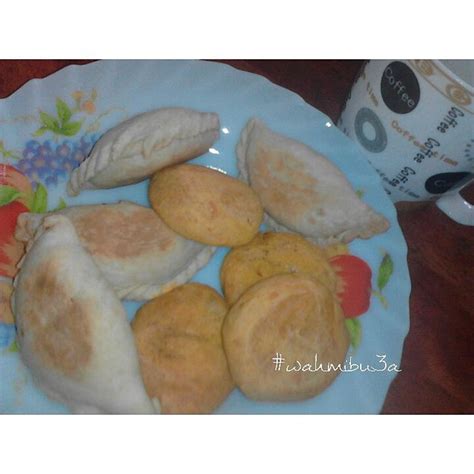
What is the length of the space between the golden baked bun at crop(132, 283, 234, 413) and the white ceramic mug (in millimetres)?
412

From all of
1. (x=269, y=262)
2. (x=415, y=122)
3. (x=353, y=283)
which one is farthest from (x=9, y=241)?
(x=415, y=122)

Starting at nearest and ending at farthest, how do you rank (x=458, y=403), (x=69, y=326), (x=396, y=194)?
(x=69, y=326)
(x=458, y=403)
(x=396, y=194)

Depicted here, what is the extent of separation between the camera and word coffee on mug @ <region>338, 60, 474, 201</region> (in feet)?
2.70

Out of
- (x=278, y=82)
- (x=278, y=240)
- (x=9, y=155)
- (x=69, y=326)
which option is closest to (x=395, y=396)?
(x=278, y=240)

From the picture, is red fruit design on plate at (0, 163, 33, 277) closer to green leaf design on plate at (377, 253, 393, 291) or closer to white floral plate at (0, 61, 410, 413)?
white floral plate at (0, 61, 410, 413)

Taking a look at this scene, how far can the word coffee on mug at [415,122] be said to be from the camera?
823 mm

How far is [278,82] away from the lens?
1.16 m

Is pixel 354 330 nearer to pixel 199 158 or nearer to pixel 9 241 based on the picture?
pixel 199 158

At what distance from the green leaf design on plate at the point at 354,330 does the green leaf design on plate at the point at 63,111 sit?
65 cm

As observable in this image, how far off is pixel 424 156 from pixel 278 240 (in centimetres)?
29

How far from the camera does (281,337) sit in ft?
2.78

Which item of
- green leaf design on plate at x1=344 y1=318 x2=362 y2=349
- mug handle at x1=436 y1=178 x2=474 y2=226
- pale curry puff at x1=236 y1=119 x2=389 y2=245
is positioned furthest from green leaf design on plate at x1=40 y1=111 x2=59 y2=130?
mug handle at x1=436 y1=178 x2=474 y2=226

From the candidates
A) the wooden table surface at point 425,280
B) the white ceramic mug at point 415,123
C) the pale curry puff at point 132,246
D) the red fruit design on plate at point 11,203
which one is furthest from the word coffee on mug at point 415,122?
the red fruit design on plate at point 11,203
